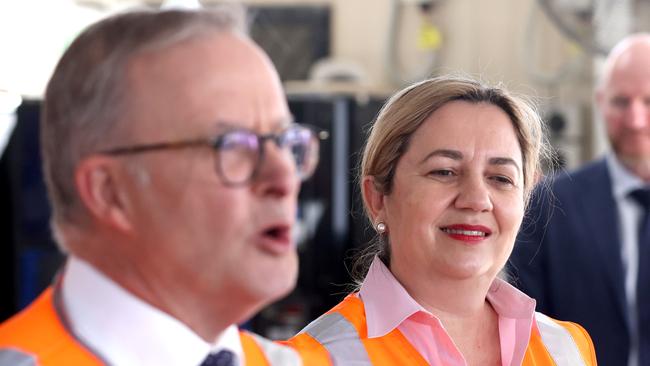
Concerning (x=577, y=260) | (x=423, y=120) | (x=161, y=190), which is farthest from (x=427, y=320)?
(x=577, y=260)

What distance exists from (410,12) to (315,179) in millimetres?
1761

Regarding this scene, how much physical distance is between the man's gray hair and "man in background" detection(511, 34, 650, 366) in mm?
1681

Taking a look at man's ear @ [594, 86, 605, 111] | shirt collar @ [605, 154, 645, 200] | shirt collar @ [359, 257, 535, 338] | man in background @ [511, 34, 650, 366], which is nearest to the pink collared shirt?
shirt collar @ [359, 257, 535, 338]

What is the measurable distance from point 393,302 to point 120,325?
2.20 feet

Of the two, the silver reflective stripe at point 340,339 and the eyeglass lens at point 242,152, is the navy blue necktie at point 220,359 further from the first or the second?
the silver reflective stripe at point 340,339

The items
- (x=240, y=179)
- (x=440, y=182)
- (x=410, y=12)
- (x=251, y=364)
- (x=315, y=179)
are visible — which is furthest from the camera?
(x=410, y=12)

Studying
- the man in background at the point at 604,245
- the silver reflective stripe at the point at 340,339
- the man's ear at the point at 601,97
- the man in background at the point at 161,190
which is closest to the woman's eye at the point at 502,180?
the silver reflective stripe at the point at 340,339

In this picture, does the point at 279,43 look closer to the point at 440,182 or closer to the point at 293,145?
the point at 440,182

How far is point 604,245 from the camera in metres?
2.71

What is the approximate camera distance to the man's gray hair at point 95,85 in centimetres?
104

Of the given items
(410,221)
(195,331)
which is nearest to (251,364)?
(195,331)

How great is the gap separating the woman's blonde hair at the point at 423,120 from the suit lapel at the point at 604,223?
37.7 inches

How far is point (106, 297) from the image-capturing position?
3.43ft

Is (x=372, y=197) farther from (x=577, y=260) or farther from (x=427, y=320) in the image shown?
(x=577, y=260)
